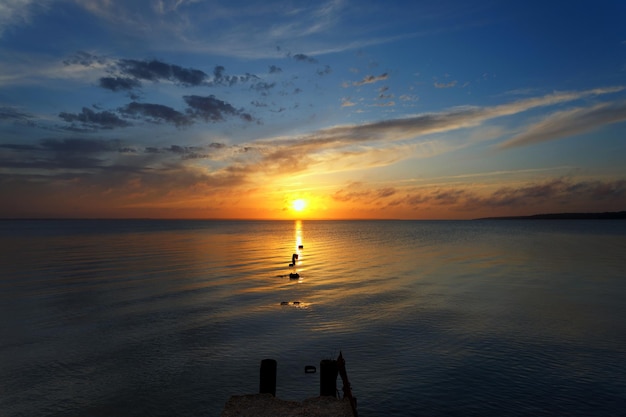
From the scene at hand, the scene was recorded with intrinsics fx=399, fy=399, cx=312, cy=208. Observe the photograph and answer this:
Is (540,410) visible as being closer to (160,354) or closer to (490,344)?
(490,344)

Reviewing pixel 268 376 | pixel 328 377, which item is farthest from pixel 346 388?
pixel 268 376

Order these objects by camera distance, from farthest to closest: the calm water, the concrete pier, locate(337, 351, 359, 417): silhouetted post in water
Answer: the calm water → locate(337, 351, 359, 417): silhouetted post in water → the concrete pier

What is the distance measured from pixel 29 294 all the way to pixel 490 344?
1756 inches

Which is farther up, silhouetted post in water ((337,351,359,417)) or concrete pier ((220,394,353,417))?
silhouetted post in water ((337,351,359,417))

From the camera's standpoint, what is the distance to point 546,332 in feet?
93.3

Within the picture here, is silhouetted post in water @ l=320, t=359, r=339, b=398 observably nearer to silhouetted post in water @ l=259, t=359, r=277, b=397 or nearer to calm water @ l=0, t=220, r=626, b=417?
silhouetted post in water @ l=259, t=359, r=277, b=397

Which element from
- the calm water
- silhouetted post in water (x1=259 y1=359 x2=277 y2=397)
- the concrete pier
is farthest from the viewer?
the calm water

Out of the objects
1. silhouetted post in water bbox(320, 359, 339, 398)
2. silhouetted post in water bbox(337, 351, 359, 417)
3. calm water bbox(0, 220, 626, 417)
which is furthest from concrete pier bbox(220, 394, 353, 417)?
calm water bbox(0, 220, 626, 417)

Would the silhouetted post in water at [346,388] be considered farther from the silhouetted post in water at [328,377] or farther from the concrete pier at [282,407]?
the silhouetted post in water at [328,377]

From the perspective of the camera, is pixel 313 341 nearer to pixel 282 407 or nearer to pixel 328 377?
pixel 328 377

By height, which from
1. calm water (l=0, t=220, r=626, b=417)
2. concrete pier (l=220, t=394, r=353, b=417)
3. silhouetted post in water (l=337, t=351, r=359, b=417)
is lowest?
calm water (l=0, t=220, r=626, b=417)

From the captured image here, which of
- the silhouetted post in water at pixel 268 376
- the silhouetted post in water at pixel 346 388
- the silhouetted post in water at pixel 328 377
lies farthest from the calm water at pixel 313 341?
the silhouetted post in water at pixel 268 376

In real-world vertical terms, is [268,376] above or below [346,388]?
above

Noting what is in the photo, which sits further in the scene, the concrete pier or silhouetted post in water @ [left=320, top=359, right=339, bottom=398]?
silhouetted post in water @ [left=320, top=359, right=339, bottom=398]
